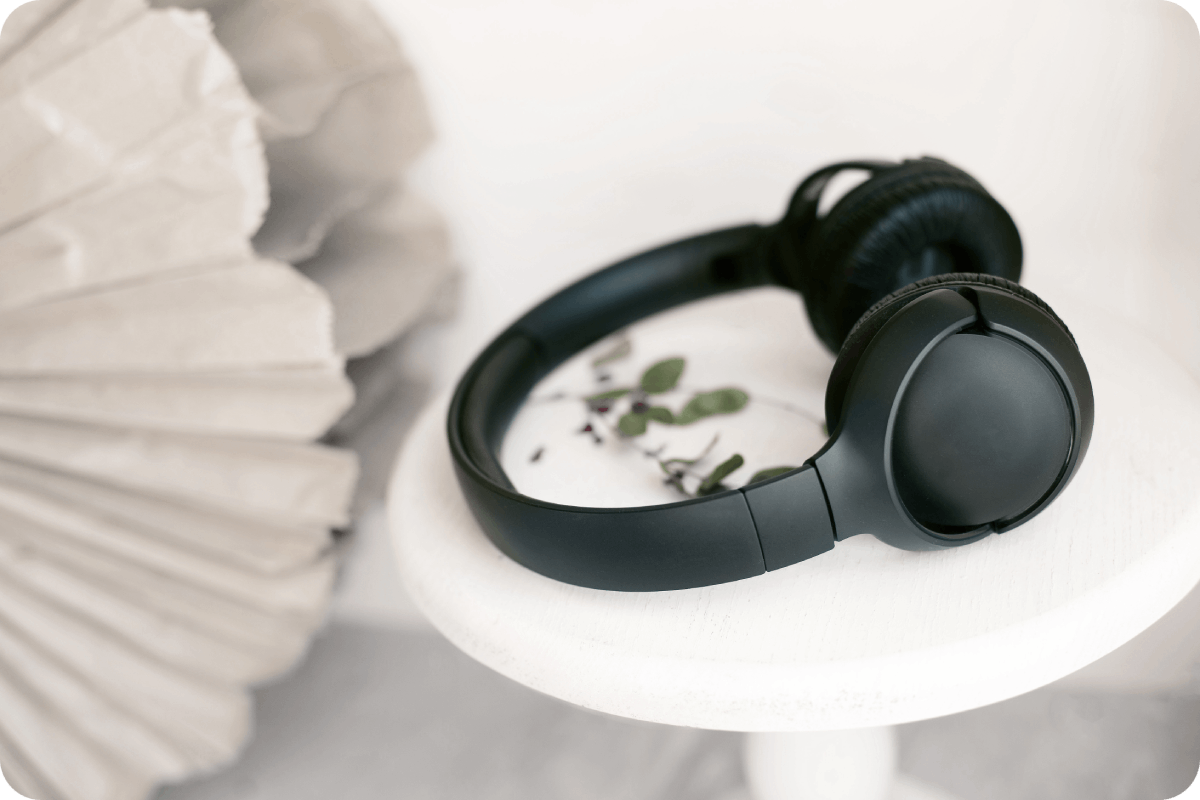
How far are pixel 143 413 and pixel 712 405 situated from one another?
17.7 inches

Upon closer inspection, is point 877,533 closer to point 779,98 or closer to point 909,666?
point 909,666

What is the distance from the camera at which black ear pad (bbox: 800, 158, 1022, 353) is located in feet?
1.48

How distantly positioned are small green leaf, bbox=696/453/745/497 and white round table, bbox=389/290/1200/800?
0.9 inches

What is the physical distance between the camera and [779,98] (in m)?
0.71

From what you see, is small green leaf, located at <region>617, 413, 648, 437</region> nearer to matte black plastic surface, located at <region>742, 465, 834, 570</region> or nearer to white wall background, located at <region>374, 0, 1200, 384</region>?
matte black plastic surface, located at <region>742, 465, 834, 570</region>

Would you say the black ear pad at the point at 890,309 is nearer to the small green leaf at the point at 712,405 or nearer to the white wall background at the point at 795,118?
the small green leaf at the point at 712,405

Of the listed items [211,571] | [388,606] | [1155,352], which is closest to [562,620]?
[1155,352]

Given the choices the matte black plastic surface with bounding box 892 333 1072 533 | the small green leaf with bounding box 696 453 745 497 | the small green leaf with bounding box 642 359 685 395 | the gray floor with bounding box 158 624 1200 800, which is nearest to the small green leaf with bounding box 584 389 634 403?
the small green leaf with bounding box 642 359 685 395

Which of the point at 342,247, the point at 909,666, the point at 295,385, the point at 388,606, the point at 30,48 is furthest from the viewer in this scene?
the point at 388,606

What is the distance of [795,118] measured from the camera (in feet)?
2.33

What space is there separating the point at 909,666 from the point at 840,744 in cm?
24

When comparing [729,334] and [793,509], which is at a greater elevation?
[793,509]

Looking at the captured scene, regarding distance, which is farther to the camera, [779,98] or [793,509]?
[779,98]

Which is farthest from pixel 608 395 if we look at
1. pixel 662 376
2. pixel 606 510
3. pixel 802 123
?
pixel 802 123
